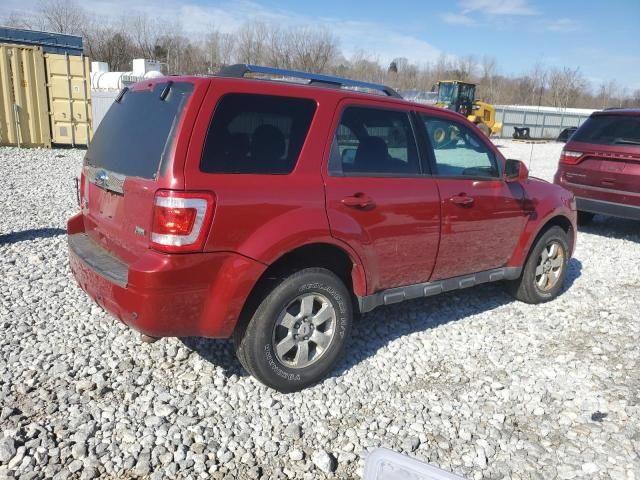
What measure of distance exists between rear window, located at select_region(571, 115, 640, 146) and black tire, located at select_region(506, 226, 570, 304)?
9.69 feet

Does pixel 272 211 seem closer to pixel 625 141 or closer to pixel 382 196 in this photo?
pixel 382 196

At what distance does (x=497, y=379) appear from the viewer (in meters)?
3.94

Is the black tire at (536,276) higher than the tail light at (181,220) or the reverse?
the reverse

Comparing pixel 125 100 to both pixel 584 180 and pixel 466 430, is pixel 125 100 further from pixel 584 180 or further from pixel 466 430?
pixel 584 180

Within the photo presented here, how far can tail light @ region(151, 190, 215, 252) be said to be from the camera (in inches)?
116

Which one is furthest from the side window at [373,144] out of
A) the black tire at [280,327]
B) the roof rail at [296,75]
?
the black tire at [280,327]

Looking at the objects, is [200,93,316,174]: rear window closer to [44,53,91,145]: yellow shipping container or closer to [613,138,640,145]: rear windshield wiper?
[613,138,640,145]: rear windshield wiper

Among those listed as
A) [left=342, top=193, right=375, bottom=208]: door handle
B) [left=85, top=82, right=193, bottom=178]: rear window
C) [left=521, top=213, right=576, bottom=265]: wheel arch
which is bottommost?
[left=521, top=213, right=576, bottom=265]: wheel arch

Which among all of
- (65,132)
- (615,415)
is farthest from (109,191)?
(65,132)

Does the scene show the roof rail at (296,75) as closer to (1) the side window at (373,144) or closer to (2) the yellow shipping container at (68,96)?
(1) the side window at (373,144)

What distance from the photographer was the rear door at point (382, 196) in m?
3.59

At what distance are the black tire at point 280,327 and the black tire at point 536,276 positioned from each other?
2.36 m

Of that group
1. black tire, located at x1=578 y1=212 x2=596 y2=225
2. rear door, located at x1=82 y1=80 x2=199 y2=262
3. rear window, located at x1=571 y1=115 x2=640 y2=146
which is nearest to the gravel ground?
rear door, located at x1=82 y1=80 x2=199 y2=262

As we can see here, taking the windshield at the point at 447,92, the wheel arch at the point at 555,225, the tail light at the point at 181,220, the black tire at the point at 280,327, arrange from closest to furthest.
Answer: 1. the tail light at the point at 181,220
2. the black tire at the point at 280,327
3. the wheel arch at the point at 555,225
4. the windshield at the point at 447,92
